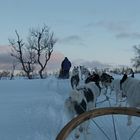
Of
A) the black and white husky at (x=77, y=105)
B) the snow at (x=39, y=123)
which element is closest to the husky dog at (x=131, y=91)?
the snow at (x=39, y=123)

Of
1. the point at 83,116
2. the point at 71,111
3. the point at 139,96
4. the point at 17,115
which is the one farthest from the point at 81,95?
the point at 83,116

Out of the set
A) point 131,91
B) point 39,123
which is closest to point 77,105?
point 131,91

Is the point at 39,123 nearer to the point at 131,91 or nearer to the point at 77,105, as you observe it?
the point at 77,105

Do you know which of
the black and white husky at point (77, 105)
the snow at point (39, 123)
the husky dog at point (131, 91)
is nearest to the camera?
the black and white husky at point (77, 105)

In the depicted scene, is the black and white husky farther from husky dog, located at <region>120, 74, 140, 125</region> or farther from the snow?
husky dog, located at <region>120, 74, 140, 125</region>

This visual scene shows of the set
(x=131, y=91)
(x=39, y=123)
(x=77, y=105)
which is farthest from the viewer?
(x=39, y=123)

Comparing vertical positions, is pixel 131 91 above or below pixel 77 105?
above

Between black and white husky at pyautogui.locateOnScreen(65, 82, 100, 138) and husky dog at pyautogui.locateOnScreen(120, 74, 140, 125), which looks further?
husky dog at pyautogui.locateOnScreen(120, 74, 140, 125)

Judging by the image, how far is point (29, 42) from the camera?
60156 millimetres

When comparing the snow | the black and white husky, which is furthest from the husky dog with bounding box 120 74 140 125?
the black and white husky

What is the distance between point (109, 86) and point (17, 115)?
301cm

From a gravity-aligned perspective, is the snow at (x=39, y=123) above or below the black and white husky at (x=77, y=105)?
below

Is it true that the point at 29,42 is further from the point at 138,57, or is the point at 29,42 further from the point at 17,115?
the point at 17,115

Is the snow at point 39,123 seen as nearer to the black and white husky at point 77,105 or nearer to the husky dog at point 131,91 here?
the black and white husky at point 77,105
